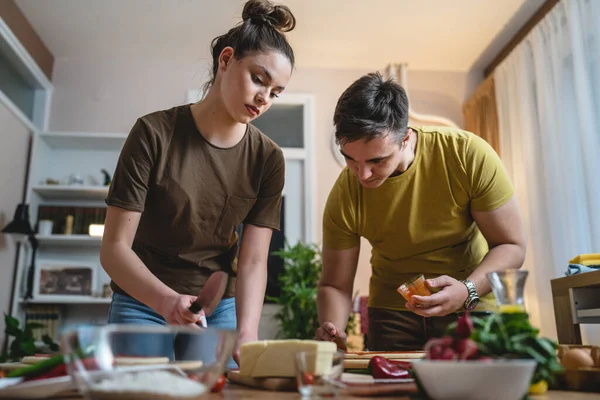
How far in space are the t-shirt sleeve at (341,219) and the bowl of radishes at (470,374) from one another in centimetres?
97

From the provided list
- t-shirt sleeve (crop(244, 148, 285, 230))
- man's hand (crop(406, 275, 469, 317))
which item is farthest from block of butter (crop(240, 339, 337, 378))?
t-shirt sleeve (crop(244, 148, 285, 230))

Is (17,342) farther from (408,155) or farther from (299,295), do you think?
(408,155)

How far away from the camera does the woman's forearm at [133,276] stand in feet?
3.49

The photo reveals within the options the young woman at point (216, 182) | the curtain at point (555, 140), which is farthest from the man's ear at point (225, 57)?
the curtain at point (555, 140)

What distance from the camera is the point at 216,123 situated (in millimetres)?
1384

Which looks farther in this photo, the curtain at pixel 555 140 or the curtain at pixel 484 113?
the curtain at pixel 484 113

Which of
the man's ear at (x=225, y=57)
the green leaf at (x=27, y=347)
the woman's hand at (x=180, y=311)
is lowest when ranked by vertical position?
the green leaf at (x=27, y=347)

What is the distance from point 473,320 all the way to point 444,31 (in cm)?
347

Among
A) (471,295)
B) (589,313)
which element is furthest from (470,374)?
(589,313)

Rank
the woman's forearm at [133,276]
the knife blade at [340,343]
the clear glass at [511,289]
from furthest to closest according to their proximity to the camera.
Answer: the knife blade at [340,343] → the woman's forearm at [133,276] → the clear glass at [511,289]

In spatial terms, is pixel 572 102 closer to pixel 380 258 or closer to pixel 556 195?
pixel 556 195

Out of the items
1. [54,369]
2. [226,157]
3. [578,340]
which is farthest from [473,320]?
[578,340]

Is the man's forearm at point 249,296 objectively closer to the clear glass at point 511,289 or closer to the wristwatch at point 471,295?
the wristwatch at point 471,295

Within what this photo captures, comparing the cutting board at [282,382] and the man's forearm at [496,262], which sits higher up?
the man's forearm at [496,262]
